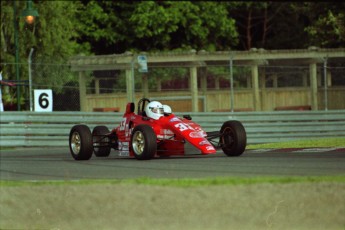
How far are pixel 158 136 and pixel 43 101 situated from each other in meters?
9.28

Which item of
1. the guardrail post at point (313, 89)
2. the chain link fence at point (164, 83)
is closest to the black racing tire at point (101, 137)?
the chain link fence at point (164, 83)

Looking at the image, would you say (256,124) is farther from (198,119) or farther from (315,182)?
(315,182)

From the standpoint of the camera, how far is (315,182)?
28.2ft

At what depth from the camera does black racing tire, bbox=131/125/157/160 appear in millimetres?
15961

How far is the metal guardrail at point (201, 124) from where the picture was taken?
23491 mm

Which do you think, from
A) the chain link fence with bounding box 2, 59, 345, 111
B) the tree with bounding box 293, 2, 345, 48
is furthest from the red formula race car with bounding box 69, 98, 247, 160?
the tree with bounding box 293, 2, 345, 48

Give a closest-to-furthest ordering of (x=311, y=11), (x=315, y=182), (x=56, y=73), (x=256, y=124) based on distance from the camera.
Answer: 1. (x=315, y=182)
2. (x=256, y=124)
3. (x=56, y=73)
4. (x=311, y=11)

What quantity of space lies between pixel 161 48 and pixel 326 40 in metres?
8.89

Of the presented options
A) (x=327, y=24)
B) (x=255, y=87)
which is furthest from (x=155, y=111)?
(x=327, y=24)

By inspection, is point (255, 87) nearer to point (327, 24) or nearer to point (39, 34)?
point (39, 34)

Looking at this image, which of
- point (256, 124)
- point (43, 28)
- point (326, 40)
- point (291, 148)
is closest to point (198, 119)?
point (256, 124)

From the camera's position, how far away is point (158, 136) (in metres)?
16.8

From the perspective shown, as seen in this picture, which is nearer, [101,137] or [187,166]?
[187,166]

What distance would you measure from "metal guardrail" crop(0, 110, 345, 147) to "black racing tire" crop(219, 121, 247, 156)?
6879 mm
